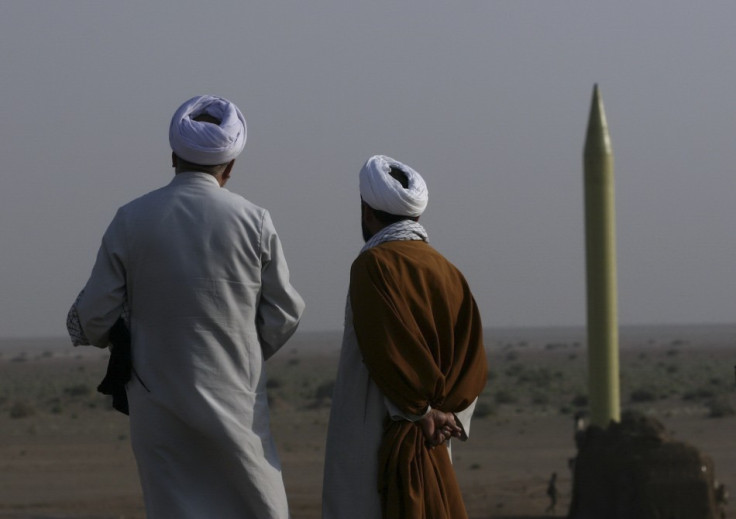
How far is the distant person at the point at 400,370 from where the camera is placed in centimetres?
459

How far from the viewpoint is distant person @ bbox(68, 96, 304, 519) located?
14.5ft

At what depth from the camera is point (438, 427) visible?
4.70 metres

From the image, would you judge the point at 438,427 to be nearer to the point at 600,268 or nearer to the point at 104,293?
the point at 104,293

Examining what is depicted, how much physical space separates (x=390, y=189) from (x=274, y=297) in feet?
1.87

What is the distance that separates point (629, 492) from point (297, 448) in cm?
1198

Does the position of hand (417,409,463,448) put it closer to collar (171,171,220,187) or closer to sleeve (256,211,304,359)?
sleeve (256,211,304,359)

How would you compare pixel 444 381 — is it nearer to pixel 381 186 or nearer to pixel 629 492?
pixel 381 186

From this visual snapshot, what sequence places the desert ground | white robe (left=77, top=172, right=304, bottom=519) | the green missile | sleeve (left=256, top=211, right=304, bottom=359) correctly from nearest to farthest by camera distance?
1. white robe (left=77, top=172, right=304, bottom=519)
2. sleeve (left=256, top=211, right=304, bottom=359)
3. the green missile
4. the desert ground

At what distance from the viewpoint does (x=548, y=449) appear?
70.8 feet

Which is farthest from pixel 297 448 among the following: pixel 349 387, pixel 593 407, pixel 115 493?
pixel 349 387

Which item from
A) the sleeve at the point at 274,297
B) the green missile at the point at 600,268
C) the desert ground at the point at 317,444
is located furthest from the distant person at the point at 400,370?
the desert ground at the point at 317,444

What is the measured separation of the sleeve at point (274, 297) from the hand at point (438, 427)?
572 mm

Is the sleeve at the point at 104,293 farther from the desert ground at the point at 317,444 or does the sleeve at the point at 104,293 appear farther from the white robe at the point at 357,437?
the desert ground at the point at 317,444

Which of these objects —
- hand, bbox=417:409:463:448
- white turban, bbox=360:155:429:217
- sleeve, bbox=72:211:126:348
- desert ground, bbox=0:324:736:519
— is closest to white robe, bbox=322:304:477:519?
hand, bbox=417:409:463:448
